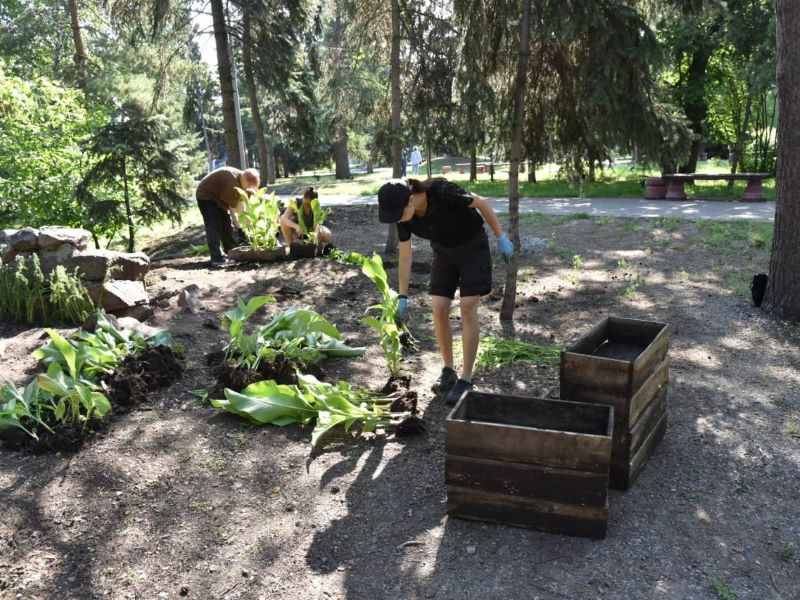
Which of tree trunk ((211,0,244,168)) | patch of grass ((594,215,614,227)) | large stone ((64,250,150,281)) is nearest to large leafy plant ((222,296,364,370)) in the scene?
large stone ((64,250,150,281))

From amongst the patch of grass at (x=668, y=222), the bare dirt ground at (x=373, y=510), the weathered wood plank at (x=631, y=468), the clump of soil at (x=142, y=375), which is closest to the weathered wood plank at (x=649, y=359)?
the weathered wood plank at (x=631, y=468)

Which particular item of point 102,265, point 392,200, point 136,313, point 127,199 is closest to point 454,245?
point 392,200

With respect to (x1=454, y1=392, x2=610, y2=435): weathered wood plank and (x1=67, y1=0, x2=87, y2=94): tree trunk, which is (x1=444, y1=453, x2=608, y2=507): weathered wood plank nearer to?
(x1=454, y1=392, x2=610, y2=435): weathered wood plank

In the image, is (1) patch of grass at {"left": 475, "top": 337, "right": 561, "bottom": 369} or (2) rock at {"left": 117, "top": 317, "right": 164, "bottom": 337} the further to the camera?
(1) patch of grass at {"left": 475, "top": 337, "right": 561, "bottom": 369}

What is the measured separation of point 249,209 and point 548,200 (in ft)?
33.2

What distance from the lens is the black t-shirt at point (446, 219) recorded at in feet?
13.7

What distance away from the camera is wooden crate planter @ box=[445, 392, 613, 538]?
2891 millimetres

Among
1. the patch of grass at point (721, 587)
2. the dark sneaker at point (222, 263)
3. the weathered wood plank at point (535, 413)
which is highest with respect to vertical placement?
the weathered wood plank at point (535, 413)

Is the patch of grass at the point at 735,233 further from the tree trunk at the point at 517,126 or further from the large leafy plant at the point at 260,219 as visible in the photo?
the large leafy plant at the point at 260,219

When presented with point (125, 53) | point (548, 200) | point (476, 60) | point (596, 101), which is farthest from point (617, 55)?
point (125, 53)

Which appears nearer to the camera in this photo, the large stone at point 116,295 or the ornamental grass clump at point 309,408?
the ornamental grass clump at point 309,408

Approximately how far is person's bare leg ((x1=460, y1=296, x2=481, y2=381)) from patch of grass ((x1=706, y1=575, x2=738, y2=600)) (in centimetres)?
194

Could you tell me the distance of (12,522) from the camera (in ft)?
10.6

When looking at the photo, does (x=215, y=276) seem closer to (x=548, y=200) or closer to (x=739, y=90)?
(x=548, y=200)
